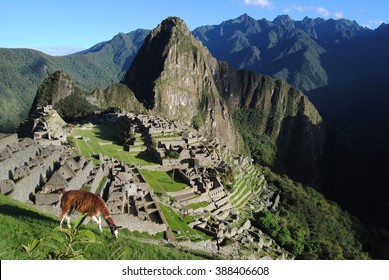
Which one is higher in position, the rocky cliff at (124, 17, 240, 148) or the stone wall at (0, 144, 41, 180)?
the rocky cliff at (124, 17, 240, 148)

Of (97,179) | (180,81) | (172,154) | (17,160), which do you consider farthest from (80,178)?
(180,81)

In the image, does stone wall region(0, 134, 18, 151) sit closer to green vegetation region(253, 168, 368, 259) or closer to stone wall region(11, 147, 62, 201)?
stone wall region(11, 147, 62, 201)

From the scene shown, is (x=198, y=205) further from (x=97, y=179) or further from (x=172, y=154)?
(x=97, y=179)

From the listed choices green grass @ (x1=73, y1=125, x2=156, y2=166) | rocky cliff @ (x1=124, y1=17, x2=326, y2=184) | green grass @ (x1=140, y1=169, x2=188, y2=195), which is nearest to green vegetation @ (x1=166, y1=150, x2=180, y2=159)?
green grass @ (x1=73, y1=125, x2=156, y2=166)

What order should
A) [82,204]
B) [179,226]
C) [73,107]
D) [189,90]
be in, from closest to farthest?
[82,204]
[179,226]
[73,107]
[189,90]

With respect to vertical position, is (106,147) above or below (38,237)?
below
